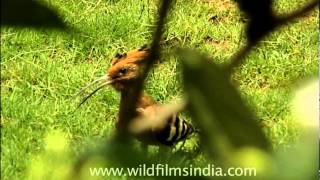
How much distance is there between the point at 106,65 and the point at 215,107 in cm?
339

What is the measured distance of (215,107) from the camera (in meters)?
0.32

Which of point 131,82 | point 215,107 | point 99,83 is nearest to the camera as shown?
point 215,107

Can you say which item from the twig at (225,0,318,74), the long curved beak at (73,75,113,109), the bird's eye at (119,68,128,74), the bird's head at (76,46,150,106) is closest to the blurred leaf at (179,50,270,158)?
the twig at (225,0,318,74)

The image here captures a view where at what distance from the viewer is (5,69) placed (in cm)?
354

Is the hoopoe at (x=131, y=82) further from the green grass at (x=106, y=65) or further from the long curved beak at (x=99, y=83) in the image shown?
the green grass at (x=106, y=65)

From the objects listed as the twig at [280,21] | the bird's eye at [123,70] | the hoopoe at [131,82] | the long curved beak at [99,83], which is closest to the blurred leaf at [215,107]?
the twig at [280,21]

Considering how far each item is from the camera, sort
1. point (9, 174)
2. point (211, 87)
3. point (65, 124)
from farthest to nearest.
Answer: point (65, 124), point (9, 174), point (211, 87)

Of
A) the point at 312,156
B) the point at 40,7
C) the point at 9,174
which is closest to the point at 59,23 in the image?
the point at 40,7

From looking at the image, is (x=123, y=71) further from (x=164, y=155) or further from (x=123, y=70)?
(x=164, y=155)

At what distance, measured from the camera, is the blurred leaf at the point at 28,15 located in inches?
14.4

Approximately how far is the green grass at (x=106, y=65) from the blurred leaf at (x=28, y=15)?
8.41ft

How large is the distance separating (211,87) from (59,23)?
0.10 metres

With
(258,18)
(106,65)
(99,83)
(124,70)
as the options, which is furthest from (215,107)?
(106,65)

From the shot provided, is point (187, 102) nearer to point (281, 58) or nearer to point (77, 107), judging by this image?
point (77, 107)
